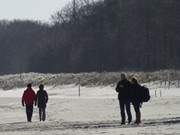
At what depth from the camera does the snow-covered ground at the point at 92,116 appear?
2008cm

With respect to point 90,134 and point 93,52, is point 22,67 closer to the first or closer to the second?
point 93,52

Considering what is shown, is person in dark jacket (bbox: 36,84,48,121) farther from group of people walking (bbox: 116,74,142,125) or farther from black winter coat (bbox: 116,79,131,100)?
black winter coat (bbox: 116,79,131,100)

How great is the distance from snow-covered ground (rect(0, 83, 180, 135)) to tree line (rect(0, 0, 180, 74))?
107 feet

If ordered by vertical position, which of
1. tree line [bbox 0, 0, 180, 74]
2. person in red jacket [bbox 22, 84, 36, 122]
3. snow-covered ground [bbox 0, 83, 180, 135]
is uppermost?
tree line [bbox 0, 0, 180, 74]

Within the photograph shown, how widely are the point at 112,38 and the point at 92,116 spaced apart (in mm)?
81502

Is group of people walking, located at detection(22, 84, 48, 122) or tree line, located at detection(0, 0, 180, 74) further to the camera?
tree line, located at detection(0, 0, 180, 74)

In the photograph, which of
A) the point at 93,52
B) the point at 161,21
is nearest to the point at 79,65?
the point at 93,52

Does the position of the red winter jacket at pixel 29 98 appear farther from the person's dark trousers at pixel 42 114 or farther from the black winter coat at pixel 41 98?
the person's dark trousers at pixel 42 114

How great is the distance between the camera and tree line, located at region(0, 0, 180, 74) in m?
101

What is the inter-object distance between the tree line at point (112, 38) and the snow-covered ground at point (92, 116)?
32.5 m

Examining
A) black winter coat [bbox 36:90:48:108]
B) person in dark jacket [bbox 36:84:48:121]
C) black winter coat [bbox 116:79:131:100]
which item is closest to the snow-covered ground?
person in dark jacket [bbox 36:84:48:121]

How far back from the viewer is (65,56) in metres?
120

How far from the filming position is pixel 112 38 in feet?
370

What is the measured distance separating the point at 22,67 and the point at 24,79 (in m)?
81.9
